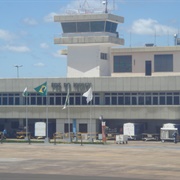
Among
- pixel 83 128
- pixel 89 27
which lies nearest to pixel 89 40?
pixel 89 27

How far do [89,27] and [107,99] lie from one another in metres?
12.0

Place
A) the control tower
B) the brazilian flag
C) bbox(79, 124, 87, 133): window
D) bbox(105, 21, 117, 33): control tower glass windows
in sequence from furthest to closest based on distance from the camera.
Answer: bbox(105, 21, 117, 33): control tower glass windows < the control tower < bbox(79, 124, 87, 133): window < the brazilian flag

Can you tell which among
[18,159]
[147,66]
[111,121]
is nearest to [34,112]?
[111,121]

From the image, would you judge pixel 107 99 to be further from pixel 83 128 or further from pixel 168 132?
pixel 168 132

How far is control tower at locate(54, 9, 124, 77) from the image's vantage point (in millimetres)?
101875

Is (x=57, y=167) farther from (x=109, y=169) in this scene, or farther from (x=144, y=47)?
(x=144, y=47)

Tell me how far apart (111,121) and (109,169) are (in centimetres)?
4999

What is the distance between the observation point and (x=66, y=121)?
101 meters

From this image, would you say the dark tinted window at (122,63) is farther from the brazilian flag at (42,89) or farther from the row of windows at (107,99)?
the brazilian flag at (42,89)

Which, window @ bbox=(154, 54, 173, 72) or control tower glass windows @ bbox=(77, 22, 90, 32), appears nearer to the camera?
control tower glass windows @ bbox=(77, 22, 90, 32)

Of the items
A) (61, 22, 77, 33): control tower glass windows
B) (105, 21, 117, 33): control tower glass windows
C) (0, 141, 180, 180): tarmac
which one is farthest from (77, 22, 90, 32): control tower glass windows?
(0, 141, 180, 180): tarmac

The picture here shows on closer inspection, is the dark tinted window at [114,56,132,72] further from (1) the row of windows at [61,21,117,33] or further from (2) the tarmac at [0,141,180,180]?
(2) the tarmac at [0,141,180,180]

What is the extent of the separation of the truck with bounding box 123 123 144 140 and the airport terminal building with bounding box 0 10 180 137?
4.42 feet

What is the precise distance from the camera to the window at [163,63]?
106m
